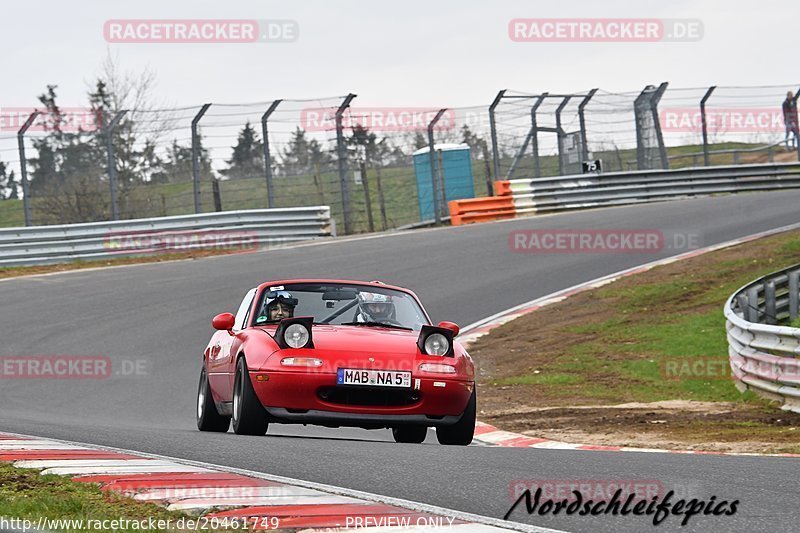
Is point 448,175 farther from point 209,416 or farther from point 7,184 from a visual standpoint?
point 209,416

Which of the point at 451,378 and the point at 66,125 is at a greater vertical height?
the point at 66,125

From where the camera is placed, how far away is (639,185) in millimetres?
30625

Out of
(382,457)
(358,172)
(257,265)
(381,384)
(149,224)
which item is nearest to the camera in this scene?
(382,457)

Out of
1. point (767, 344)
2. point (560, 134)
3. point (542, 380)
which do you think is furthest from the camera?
point (560, 134)

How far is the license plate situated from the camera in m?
8.05

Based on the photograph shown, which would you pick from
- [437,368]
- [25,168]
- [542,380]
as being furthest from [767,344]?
[25,168]

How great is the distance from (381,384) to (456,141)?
21.4m

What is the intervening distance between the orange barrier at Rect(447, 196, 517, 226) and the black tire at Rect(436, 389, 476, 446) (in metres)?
20.0

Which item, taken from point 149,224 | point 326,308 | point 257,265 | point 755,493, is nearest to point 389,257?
point 257,265

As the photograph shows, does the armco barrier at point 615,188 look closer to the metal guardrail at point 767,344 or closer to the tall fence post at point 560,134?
the tall fence post at point 560,134

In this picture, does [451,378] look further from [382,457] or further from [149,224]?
[149,224]

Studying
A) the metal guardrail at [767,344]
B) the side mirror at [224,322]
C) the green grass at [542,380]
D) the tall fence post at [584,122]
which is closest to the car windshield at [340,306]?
the side mirror at [224,322]

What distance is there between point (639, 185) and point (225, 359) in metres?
23.0

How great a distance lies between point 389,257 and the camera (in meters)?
21.9
